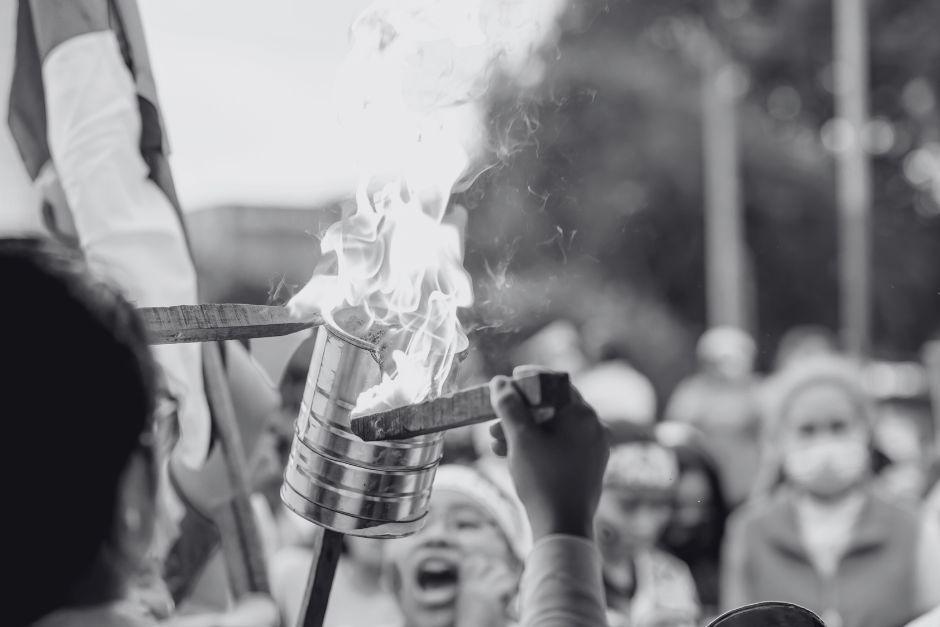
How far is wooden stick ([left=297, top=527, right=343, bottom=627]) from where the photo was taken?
173 centimetres

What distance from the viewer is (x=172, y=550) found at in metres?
2.62

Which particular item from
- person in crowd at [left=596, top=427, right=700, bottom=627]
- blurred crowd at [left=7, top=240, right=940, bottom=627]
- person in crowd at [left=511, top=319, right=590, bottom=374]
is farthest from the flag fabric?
person in crowd at [left=511, top=319, right=590, bottom=374]

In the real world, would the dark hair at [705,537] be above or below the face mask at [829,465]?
below

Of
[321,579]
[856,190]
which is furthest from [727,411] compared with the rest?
[856,190]

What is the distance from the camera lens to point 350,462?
167cm

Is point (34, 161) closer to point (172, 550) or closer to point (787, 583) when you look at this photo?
point (172, 550)

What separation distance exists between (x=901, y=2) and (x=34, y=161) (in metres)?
27.4

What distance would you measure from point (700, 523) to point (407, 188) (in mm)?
3546

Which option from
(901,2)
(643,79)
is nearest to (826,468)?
(643,79)

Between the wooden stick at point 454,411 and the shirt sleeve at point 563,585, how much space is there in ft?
0.53

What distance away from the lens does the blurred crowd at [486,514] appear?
1.07m

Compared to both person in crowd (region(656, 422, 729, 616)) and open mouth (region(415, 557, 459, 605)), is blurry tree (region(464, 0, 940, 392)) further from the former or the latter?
open mouth (region(415, 557, 459, 605))

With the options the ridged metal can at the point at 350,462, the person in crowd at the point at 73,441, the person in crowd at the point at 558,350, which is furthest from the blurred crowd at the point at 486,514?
the person in crowd at the point at 558,350

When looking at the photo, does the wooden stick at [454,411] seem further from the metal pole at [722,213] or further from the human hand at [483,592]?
the metal pole at [722,213]
